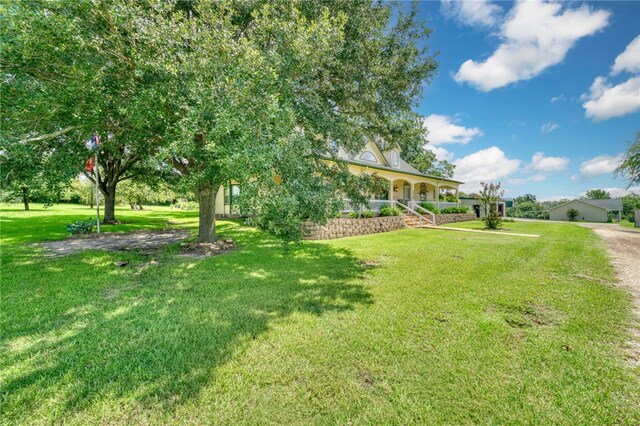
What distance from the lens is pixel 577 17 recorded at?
36.1 ft

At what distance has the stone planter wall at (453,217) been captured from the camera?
20.7m

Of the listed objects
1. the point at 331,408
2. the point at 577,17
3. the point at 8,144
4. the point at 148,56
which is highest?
the point at 577,17

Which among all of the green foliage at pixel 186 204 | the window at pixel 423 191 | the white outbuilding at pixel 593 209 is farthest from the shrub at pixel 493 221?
the green foliage at pixel 186 204

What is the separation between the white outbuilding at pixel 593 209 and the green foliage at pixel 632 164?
28232mm

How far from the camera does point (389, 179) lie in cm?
2081

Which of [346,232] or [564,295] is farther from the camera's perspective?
[346,232]

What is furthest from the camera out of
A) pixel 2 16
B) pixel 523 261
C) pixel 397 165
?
pixel 397 165

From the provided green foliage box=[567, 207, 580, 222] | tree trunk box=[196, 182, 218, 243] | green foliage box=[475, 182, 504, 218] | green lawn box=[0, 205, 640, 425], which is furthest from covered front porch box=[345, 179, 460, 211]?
green foliage box=[567, 207, 580, 222]

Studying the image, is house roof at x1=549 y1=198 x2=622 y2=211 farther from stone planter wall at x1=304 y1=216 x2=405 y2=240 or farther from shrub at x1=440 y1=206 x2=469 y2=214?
stone planter wall at x1=304 y1=216 x2=405 y2=240

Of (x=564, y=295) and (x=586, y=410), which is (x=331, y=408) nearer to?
(x=586, y=410)

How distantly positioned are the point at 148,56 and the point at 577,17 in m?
16.4

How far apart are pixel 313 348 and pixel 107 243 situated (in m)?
10.7

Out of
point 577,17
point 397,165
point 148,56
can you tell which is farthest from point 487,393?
point 397,165

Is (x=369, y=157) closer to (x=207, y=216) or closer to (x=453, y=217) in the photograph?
(x=453, y=217)
